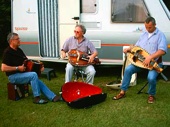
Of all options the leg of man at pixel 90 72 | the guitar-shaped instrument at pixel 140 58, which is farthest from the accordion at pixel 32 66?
the guitar-shaped instrument at pixel 140 58

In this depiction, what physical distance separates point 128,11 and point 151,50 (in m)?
1.52

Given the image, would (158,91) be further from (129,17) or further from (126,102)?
(129,17)

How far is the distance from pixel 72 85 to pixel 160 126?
1657 millimetres

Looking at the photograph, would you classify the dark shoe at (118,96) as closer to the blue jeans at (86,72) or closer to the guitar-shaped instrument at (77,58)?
the blue jeans at (86,72)

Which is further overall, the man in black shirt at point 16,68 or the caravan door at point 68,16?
the caravan door at point 68,16

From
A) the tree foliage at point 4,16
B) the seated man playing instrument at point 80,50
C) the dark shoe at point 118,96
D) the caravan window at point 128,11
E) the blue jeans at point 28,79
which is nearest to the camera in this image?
the blue jeans at point 28,79

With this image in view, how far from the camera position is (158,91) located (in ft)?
17.6

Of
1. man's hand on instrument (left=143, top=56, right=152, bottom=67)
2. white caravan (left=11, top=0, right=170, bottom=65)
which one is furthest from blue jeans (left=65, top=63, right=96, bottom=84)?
white caravan (left=11, top=0, right=170, bottom=65)

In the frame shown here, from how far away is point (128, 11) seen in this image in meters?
5.91

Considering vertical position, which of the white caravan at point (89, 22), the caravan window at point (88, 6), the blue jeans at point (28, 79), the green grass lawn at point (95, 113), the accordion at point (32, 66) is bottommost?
the green grass lawn at point (95, 113)

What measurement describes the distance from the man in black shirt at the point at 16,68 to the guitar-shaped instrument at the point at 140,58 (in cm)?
145

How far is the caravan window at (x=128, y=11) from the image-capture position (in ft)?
19.1

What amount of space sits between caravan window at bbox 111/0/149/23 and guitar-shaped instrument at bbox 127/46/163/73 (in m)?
1.31

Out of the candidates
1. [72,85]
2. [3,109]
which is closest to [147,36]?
[72,85]
